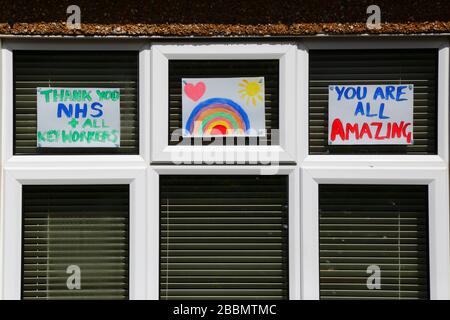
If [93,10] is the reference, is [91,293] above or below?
below

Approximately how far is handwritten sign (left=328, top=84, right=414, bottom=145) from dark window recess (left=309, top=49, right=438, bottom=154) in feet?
0.14

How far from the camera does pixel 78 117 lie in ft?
14.5

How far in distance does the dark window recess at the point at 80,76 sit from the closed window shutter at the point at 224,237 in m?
0.54

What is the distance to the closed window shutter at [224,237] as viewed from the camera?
4.39 m

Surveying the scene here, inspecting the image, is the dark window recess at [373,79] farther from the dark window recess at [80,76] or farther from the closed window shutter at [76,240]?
the closed window shutter at [76,240]

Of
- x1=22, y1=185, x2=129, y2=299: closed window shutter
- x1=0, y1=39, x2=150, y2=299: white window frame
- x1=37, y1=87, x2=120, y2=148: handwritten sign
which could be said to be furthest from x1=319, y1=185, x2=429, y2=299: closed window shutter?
x1=37, y1=87, x2=120, y2=148: handwritten sign

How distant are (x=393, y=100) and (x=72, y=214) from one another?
237cm

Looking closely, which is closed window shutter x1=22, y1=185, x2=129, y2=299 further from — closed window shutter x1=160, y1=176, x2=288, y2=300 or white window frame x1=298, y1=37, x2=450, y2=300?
white window frame x1=298, y1=37, x2=450, y2=300

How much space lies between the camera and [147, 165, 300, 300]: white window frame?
4.32 m

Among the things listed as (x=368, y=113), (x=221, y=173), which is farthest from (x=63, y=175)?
(x=368, y=113)

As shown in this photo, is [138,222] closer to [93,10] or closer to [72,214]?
[72,214]
